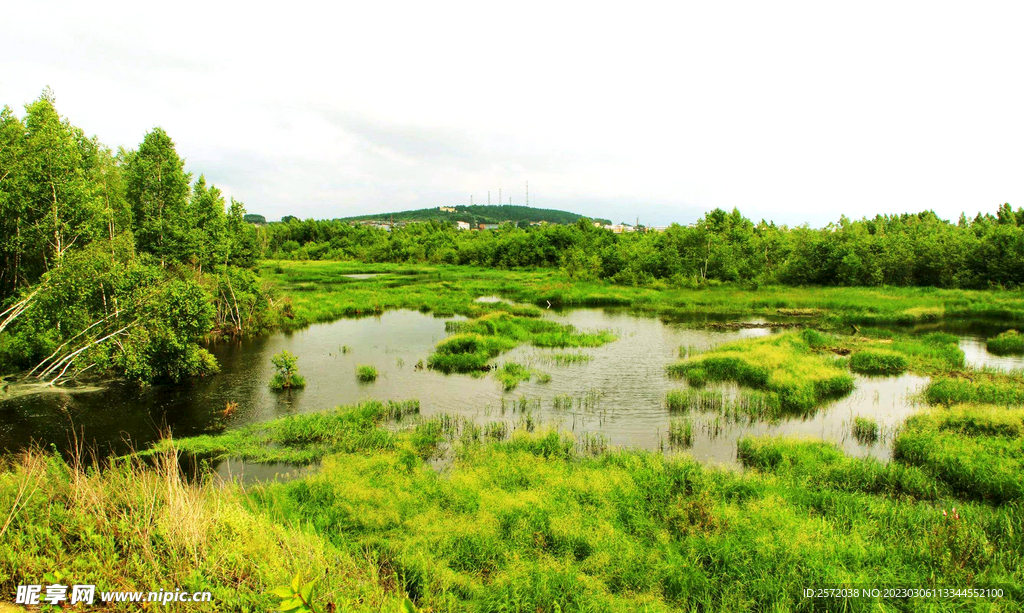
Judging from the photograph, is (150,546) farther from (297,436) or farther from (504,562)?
(297,436)

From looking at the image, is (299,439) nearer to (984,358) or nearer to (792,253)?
(984,358)

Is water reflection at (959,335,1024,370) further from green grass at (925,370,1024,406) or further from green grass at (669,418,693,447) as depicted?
green grass at (669,418,693,447)

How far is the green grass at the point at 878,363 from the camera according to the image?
2269cm

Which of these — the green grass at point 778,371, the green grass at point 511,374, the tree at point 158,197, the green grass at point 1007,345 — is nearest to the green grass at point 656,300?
the green grass at point 1007,345

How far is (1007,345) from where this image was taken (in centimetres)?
2678

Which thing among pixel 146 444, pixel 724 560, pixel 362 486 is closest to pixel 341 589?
pixel 362 486

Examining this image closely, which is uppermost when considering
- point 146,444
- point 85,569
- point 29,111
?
point 29,111

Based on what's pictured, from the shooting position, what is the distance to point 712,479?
11719 millimetres

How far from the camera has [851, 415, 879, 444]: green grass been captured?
1532cm

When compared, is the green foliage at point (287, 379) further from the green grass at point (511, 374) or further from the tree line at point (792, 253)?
the tree line at point (792, 253)

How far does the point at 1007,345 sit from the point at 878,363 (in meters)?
10.0

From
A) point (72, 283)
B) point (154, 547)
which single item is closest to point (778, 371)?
point (154, 547)

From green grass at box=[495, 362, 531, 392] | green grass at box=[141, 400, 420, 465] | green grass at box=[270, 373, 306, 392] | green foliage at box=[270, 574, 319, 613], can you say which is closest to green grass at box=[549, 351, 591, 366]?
green grass at box=[495, 362, 531, 392]

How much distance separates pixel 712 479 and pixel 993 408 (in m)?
10.9
